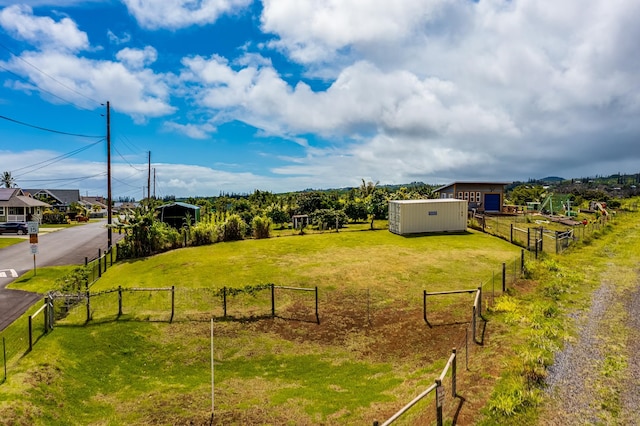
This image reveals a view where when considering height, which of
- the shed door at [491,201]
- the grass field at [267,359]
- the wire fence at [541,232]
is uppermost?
the shed door at [491,201]

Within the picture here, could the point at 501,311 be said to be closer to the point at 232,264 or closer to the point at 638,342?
the point at 638,342

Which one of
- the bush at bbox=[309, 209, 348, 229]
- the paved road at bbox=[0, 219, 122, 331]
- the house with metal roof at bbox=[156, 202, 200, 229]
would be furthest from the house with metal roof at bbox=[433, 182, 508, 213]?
the paved road at bbox=[0, 219, 122, 331]

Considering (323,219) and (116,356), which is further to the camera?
(323,219)

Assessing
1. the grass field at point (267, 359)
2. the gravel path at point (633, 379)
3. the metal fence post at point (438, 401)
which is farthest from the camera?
the grass field at point (267, 359)

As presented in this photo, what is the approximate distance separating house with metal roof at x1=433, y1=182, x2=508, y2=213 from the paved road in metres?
37.3

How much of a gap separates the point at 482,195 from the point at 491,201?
130 cm

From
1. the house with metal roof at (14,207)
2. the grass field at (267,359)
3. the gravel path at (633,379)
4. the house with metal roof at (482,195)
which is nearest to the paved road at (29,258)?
the grass field at (267,359)

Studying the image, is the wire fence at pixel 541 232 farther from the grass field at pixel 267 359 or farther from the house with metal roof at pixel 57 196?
the house with metal roof at pixel 57 196

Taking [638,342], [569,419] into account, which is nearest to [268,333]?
[569,419]

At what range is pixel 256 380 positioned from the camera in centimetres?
1023

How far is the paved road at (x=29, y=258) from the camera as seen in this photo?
1598 cm

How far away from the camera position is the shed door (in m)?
44.1

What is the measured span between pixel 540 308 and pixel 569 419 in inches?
248

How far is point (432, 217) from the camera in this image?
3055 cm
